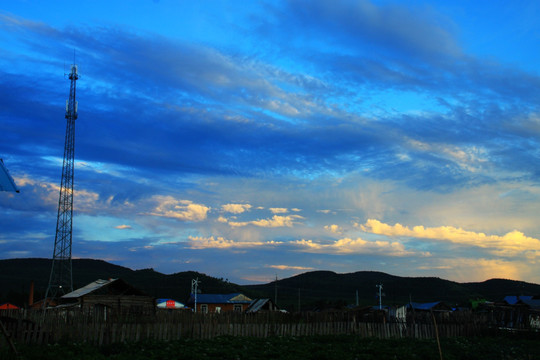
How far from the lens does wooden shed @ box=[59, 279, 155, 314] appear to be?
44344 mm

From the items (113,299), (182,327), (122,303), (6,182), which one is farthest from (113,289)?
(6,182)

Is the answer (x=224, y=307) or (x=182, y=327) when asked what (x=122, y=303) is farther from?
(x=224, y=307)

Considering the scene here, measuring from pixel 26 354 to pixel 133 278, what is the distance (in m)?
135

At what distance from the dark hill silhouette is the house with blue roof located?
3073 cm

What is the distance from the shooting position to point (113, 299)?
152ft

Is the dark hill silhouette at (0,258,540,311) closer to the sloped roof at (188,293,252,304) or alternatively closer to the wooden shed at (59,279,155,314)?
the sloped roof at (188,293,252,304)

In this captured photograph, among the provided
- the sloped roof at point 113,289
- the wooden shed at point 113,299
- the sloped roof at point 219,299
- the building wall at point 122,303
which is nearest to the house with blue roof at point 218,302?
the sloped roof at point 219,299

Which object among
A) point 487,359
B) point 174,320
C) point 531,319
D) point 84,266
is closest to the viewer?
point 487,359

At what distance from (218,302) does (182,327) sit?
2201 inches

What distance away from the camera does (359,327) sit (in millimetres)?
30125

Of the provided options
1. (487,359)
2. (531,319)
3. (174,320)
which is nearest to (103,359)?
(174,320)

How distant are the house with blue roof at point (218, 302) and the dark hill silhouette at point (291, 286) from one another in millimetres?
30725

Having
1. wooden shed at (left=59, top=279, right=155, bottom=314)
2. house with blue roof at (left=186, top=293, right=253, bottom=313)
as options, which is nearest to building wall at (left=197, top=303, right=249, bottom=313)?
house with blue roof at (left=186, top=293, right=253, bottom=313)

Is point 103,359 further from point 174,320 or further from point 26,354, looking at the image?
point 174,320
